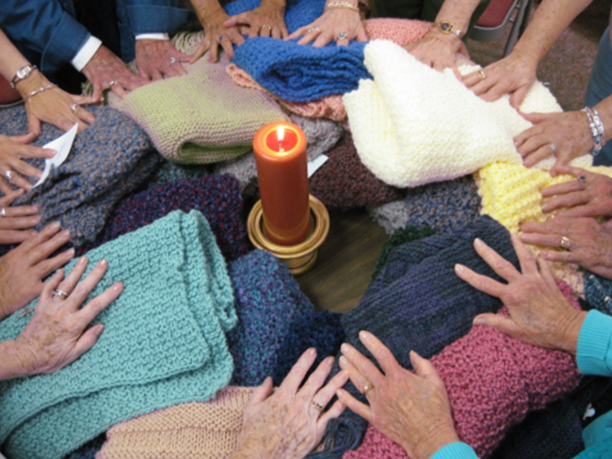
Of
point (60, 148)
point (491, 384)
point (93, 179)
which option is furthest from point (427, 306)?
point (60, 148)

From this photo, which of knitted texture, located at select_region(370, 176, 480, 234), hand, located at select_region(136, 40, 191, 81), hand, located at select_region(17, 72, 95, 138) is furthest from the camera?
hand, located at select_region(136, 40, 191, 81)

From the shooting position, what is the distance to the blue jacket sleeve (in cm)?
89

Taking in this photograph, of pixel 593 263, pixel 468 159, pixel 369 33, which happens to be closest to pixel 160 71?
pixel 369 33

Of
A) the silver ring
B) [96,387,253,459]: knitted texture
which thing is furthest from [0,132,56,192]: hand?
[96,387,253,459]: knitted texture

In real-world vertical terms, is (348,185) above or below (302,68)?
below

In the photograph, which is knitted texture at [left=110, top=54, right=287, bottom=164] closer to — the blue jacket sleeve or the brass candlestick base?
the brass candlestick base

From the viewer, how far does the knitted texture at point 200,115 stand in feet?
2.37

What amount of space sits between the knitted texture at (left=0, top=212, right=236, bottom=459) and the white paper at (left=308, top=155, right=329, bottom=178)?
0.28m

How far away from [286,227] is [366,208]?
26 centimetres

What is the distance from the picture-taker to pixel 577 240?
659 millimetres

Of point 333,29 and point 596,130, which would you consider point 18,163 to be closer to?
point 333,29

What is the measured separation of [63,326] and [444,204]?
66 cm

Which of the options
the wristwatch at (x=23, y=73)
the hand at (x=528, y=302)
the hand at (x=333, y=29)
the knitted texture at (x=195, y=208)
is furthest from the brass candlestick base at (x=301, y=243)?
the wristwatch at (x=23, y=73)

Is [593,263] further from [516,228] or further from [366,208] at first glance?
[366,208]
